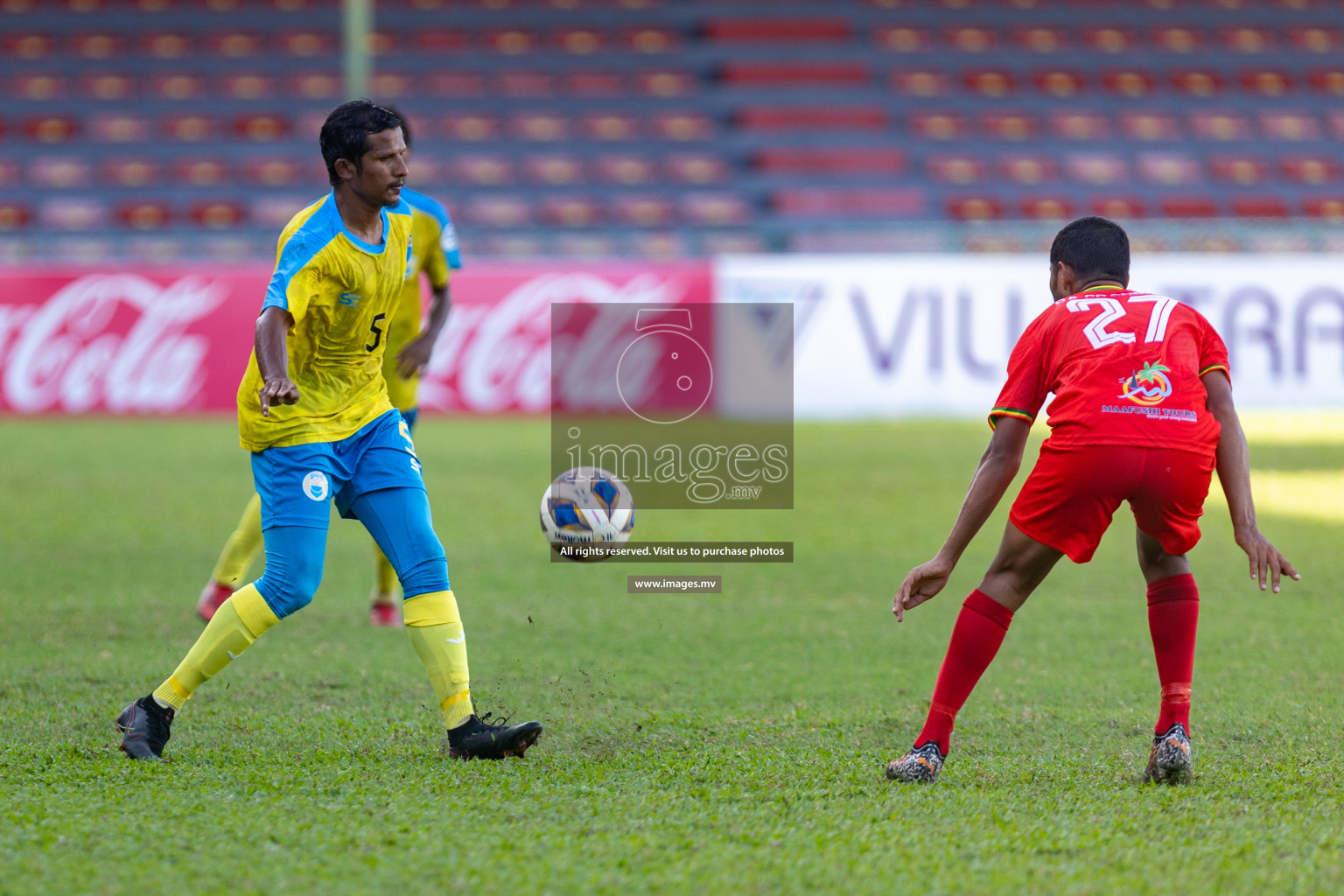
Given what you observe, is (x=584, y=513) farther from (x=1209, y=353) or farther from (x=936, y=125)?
(x=936, y=125)

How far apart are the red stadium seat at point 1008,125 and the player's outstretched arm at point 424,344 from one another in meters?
18.9

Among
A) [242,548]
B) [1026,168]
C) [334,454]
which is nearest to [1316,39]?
[1026,168]

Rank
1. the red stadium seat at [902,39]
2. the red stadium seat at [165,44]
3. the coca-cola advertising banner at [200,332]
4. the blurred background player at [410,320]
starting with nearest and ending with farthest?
the blurred background player at [410,320]
the coca-cola advertising banner at [200,332]
the red stadium seat at [165,44]
the red stadium seat at [902,39]

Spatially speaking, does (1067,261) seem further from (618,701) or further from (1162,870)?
(618,701)

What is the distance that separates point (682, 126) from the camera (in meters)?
22.7

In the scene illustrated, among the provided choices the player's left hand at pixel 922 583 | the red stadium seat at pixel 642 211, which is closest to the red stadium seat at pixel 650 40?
the red stadium seat at pixel 642 211

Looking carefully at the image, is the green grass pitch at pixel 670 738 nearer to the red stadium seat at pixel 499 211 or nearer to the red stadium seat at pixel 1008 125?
the red stadium seat at pixel 499 211

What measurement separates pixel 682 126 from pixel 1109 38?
8.26 meters

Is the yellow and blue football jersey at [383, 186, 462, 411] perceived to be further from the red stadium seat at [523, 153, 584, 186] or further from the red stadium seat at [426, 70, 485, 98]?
the red stadium seat at [426, 70, 485, 98]

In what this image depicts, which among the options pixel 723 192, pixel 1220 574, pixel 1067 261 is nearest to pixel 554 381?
pixel 723 192

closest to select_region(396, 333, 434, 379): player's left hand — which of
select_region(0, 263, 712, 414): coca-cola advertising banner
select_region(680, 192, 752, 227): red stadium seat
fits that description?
select_region(0, 263, 712, 414): coca-cola advertising banner

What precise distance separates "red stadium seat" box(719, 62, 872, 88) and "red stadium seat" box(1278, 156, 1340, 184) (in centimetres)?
710

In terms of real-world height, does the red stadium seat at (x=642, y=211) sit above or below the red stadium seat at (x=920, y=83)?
below

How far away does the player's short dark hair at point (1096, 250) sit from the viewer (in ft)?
11.5
